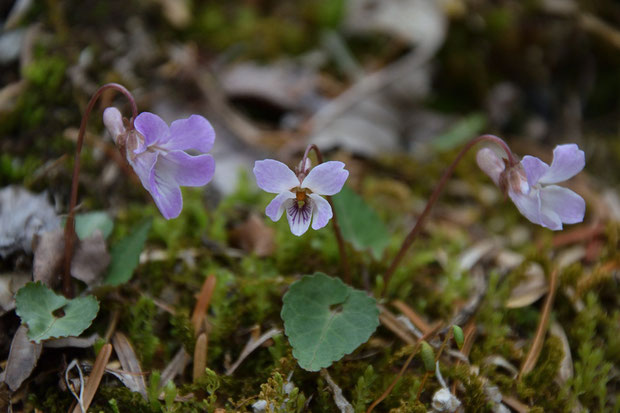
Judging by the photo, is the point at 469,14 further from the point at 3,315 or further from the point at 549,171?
the point at 3,315

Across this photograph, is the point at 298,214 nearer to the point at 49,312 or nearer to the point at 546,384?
the point at 49,312

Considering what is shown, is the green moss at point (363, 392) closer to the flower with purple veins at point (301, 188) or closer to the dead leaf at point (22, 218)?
the flower with purple veins at point (301, 188)

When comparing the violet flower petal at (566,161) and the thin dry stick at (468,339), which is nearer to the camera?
the violet flower petal at (566,161)

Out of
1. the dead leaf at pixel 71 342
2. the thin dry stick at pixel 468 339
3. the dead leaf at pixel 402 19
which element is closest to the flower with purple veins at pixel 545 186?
the thin dry stick at pixel 468 339

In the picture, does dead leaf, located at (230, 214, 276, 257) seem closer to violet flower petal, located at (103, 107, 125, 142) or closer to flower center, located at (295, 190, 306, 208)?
flower center, located at (295, 190, 306, 208)

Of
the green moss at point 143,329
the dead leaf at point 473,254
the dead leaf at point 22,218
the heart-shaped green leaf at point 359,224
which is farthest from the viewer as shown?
the dead leaf at point 473,254

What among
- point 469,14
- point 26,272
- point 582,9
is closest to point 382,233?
point 26,272

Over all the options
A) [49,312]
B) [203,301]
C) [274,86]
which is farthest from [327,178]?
[274,86]
